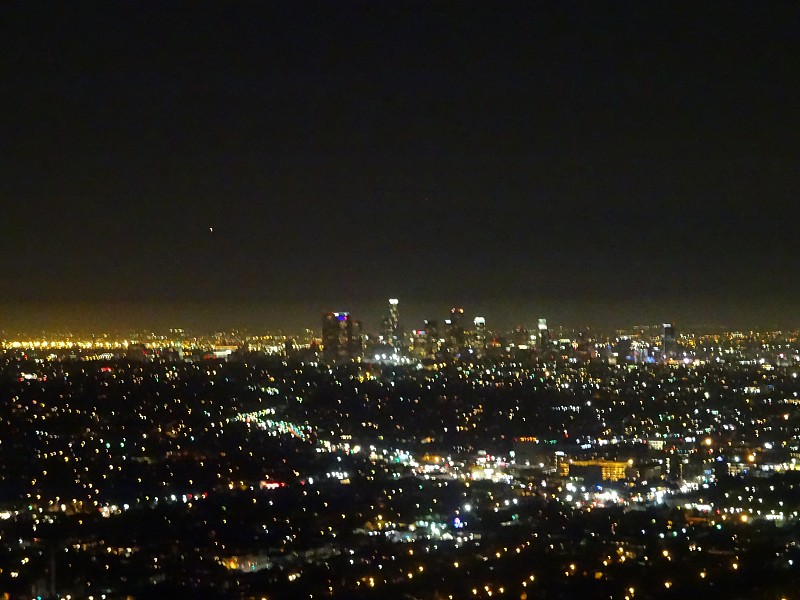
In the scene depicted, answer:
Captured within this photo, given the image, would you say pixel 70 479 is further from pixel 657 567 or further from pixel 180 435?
pixel 657 567

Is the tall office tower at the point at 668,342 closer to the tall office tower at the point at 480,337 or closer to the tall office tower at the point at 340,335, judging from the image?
the tall office tower at the point at 480,337

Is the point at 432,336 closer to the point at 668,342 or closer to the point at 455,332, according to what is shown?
the point at 455,332

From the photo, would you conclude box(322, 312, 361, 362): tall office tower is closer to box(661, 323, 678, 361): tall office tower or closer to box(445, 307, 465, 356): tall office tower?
box(445, 307, 465, 356): tall office tower

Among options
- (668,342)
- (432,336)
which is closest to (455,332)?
(432,336)

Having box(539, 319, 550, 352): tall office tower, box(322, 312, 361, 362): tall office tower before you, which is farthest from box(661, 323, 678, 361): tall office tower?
box(322, 312, 361, 362): tall office tower

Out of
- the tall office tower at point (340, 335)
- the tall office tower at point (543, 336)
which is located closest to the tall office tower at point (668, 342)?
the tall office tower at point (543, 336)

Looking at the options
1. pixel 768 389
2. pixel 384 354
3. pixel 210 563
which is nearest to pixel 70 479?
pixel 210 563

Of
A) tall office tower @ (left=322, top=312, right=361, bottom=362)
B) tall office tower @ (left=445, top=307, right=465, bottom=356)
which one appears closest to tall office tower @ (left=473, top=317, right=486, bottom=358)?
tall office tower @ (left=445, top=307, right=465, bottom=356)
